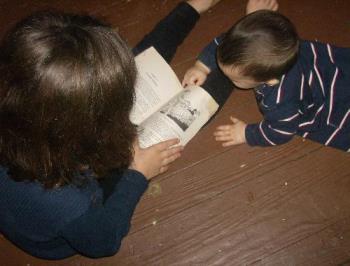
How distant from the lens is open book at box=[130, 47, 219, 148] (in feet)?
2.59

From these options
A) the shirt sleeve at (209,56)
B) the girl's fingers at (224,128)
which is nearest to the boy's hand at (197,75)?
the shirt sleeve at (209,56)

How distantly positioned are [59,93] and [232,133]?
1.79ft

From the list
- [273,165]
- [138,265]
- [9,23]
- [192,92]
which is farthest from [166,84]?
[9,23]

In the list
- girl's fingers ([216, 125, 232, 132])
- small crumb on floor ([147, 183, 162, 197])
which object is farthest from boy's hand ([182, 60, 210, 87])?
small crumb on floor ([147, 183, 162, 197])

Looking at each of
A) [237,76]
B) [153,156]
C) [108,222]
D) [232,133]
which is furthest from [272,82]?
[108,222]

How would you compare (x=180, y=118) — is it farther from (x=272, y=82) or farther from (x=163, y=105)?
(x=272, y=82)

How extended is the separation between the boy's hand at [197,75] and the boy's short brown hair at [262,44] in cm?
22

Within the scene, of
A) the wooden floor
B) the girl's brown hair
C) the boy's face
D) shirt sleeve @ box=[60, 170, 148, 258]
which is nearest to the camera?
→ the girl's brown hair

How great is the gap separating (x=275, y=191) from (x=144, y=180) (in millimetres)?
365

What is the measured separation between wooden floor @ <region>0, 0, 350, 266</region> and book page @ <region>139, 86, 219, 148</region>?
119mm

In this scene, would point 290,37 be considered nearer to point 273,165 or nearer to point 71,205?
point 273,165

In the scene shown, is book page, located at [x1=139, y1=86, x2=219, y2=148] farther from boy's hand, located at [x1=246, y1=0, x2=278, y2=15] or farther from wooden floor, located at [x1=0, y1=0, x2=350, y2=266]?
Answer: boy's hand, located at [x1=246, y1=0, x2=278, y2=15]

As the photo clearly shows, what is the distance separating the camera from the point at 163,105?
0.85 meters

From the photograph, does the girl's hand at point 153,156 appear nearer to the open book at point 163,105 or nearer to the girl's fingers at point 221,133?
the open book at point 163,105
